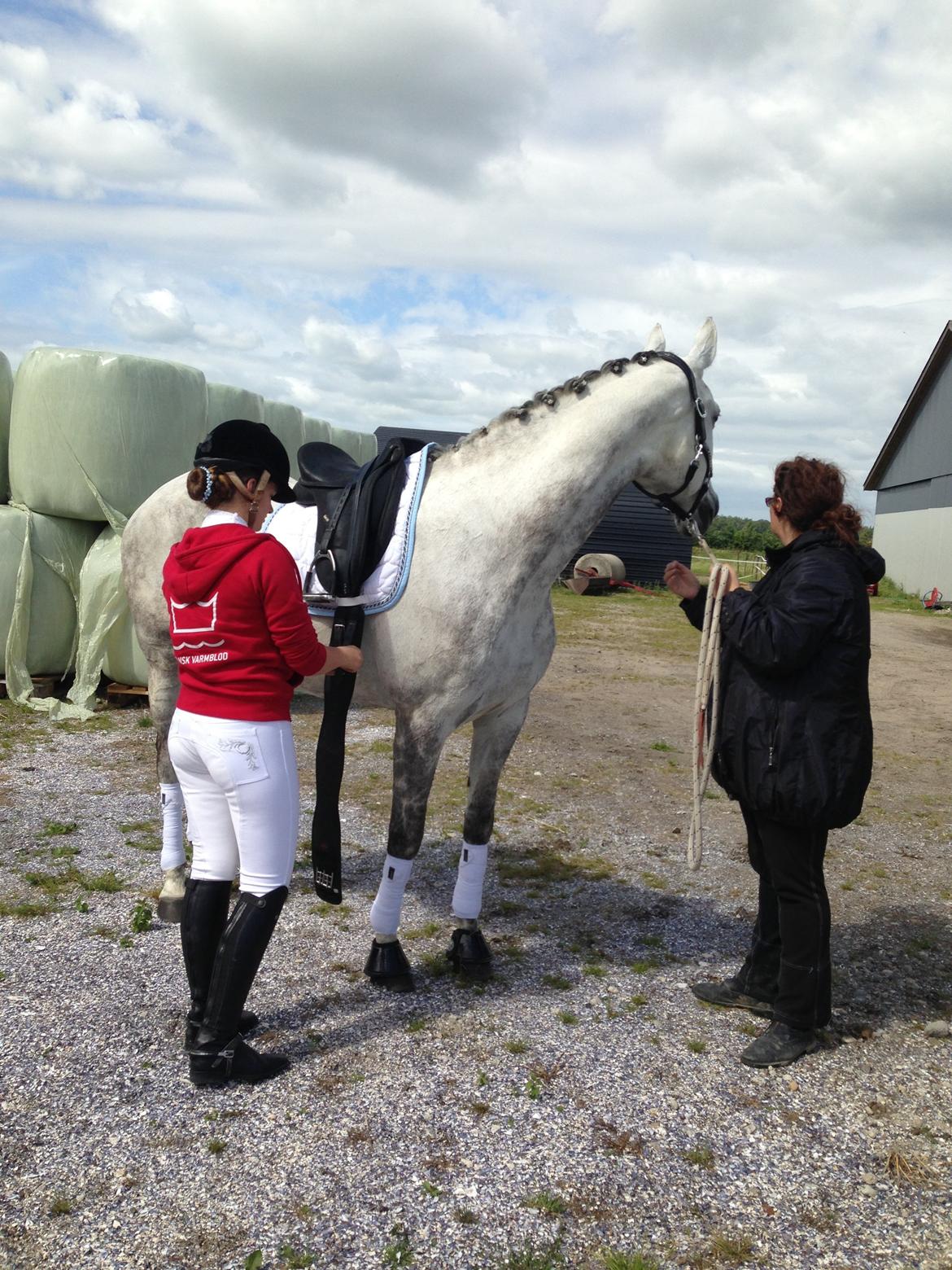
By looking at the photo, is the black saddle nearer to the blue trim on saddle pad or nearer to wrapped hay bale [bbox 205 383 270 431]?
the blue trim on saddle pad

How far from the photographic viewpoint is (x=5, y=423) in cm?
885

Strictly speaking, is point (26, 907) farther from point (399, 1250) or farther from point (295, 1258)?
point (399, 1250)

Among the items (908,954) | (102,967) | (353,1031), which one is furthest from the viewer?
(908,954)

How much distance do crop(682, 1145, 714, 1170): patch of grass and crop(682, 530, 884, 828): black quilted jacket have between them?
3.66 feet

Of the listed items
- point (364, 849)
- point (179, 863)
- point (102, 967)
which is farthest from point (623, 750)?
point (102, 967)

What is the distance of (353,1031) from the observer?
3334mm

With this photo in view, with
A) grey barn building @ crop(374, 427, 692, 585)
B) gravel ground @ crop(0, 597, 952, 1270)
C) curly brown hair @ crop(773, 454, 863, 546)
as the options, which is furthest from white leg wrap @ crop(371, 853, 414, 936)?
grey barn building @ crop(374, 427, 692, 585)

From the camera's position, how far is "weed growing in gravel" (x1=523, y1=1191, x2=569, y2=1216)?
2.48 metres

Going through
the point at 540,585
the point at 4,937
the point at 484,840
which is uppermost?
the point at 540,585

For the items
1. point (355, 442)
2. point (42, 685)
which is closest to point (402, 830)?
point (42, 685)

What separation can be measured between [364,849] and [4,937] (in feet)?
6.55

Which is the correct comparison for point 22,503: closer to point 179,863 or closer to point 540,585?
point 179,863

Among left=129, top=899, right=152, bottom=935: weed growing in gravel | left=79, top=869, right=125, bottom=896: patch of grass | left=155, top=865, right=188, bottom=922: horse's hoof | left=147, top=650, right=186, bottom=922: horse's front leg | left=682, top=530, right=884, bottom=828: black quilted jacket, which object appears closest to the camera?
left=682, top=530, right=884, bottom=828: black quilted jacket

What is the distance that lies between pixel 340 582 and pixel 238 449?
77 centimetres
